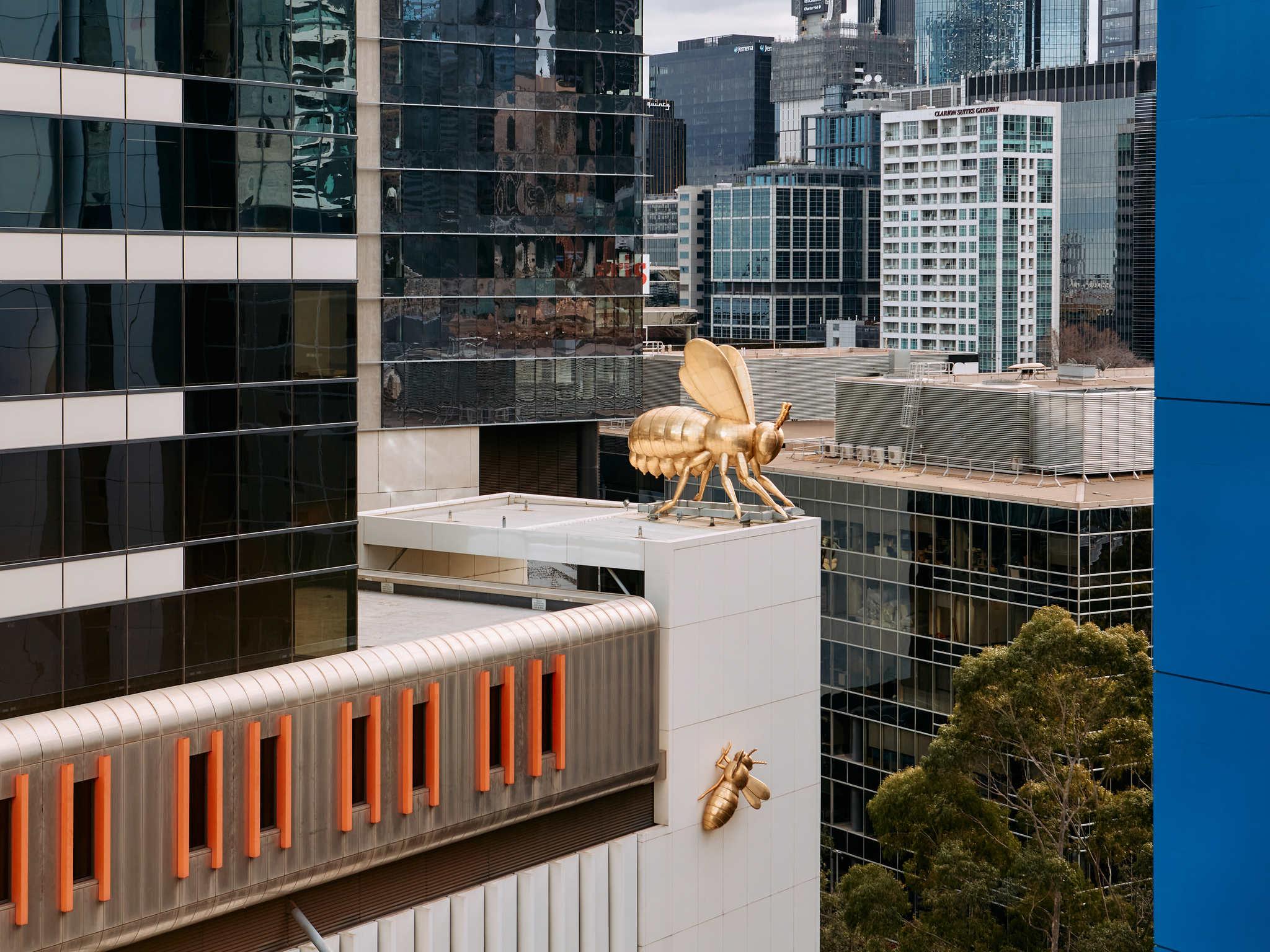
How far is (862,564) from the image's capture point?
246 ft

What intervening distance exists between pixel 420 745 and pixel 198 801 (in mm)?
5051

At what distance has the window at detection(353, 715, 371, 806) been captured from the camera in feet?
94.6

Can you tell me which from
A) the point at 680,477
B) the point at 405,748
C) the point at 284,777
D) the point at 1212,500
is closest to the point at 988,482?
the point at 680,477

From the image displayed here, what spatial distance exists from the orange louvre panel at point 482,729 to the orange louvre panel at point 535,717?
129cm

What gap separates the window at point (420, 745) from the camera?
98.1ft

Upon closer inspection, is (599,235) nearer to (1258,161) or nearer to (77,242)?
(77,242)

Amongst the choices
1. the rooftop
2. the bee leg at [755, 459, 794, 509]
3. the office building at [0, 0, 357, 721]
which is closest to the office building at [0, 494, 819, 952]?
the bee leg at [755, 459, 794, 509]

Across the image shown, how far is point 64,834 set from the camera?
2359 cm

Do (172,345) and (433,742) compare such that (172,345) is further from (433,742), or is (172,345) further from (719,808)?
(719,808)

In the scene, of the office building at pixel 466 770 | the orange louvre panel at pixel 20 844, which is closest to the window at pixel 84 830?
the office building at pixel 466 770

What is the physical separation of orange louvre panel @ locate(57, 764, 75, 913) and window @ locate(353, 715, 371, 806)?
597 centimetres

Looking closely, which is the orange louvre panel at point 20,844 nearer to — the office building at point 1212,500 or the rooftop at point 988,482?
the office building at point 1212,500

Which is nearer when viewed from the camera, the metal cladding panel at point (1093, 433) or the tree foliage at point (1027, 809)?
the tree foliage at point (1027, 809)

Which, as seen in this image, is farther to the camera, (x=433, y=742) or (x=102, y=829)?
(x=433, y=742)
